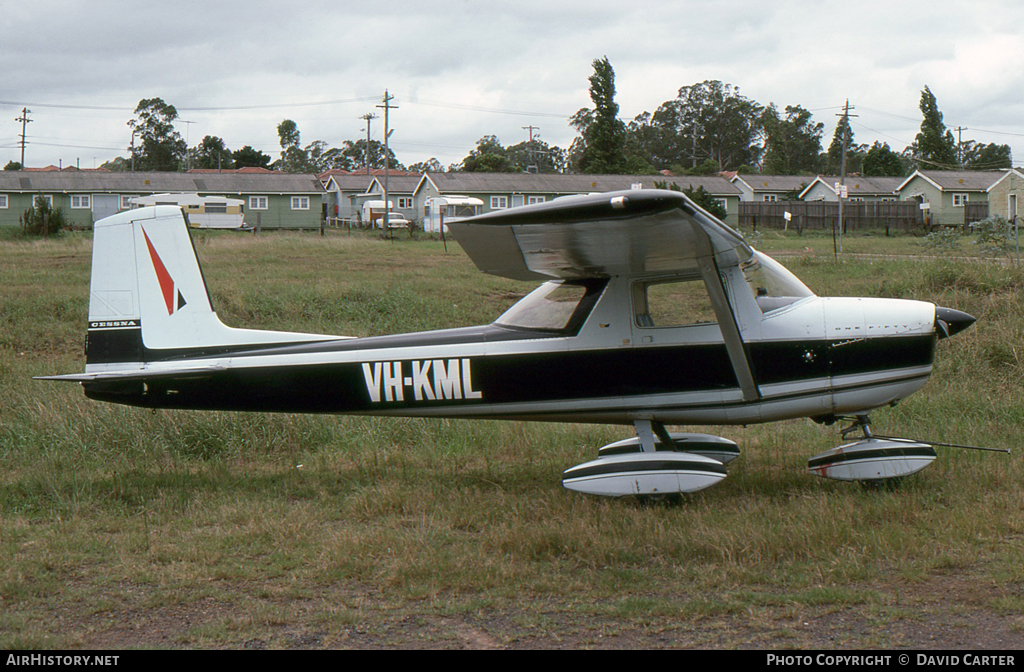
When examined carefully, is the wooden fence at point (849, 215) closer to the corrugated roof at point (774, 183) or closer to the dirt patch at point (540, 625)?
the corrugated roof at point (774, 183)

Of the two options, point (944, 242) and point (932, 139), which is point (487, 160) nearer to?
point (932, 139)

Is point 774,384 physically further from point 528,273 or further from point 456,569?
point 456,569

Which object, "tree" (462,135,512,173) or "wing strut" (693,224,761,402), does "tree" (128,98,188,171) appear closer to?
"tree" (462,135,512,173)

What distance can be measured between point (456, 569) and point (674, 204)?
258 cm

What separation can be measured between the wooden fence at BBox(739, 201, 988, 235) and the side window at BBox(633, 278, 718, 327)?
45.8m

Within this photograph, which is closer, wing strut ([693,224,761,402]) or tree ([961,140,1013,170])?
wing strut ([693,224,761,402])

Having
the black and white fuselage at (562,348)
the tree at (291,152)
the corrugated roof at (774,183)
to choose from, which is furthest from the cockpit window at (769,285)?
the tree at (291,152)

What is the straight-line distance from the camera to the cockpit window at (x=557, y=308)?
6500mm

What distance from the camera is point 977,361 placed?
1052 cm

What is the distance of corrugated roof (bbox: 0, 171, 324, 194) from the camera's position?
168 ft

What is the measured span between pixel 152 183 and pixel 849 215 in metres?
46.3

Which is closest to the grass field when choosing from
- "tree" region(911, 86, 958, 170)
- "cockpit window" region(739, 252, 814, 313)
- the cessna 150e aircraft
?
the cessna 150e aircraft

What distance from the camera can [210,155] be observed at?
96.3 meters
